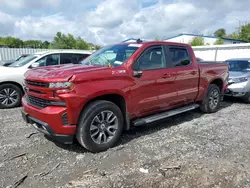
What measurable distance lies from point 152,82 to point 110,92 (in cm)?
100

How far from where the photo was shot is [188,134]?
15.0 ft

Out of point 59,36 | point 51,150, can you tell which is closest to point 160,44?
point 51,150

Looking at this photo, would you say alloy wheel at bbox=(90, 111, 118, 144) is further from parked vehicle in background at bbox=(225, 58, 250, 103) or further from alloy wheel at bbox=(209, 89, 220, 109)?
parked vehicle in background at bbox=(225, 58, 250, 103)

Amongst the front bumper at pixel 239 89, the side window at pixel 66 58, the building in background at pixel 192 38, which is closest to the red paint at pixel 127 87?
the front bumper at pixel 239 89

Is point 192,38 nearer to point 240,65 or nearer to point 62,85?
point 240,65

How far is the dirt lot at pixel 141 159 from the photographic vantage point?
2920mm

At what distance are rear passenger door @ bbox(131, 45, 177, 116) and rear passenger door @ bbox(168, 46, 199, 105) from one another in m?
0.24

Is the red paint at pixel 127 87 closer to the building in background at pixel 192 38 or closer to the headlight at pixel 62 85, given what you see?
the headlight at pixel 62 85

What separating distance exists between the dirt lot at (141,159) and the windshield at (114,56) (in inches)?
60.6

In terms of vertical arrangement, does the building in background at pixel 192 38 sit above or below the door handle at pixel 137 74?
above

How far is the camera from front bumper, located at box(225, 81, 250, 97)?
23.5ft

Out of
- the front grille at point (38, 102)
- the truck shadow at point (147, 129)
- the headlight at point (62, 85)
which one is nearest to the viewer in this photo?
the headlight at point (62, 85)

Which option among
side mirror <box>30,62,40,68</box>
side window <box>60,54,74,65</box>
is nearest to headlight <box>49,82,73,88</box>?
side mirror <box>30,62,40,68</box>

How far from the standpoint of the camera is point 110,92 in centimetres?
362
